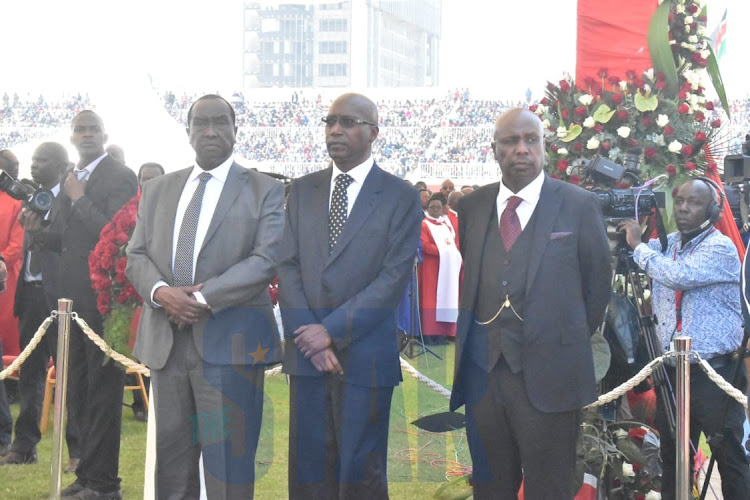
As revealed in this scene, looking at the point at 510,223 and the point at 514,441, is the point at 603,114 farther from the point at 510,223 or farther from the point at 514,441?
the point at 514,441

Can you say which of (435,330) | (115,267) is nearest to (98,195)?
(115,267)

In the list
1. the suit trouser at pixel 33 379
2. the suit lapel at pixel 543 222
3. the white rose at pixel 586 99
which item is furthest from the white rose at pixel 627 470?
the suit trouser at pixel 33 379

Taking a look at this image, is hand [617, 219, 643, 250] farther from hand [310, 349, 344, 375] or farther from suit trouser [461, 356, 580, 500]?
hand [310, 349, 344, 375]

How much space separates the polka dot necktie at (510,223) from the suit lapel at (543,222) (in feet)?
0.28

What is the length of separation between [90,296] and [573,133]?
280cm

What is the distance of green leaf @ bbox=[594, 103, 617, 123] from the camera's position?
5691 mm

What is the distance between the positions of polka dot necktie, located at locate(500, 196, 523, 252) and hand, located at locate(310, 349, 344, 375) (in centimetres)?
78

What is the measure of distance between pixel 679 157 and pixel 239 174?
2.70 meters

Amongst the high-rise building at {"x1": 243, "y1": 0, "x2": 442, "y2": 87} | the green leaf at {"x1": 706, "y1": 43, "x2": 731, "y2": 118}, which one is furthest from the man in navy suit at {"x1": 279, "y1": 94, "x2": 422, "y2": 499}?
the high-rise building at {"x1": 243, "y1": 0, "x2": 442, "y2": 87}

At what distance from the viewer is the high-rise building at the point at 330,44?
108 m

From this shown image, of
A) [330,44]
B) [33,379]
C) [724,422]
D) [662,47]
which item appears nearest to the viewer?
[724,422]

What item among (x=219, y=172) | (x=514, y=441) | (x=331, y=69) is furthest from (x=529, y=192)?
(x=331, y=69)

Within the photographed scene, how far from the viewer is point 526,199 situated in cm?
388

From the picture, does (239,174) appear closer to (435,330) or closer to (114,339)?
(114,339)
